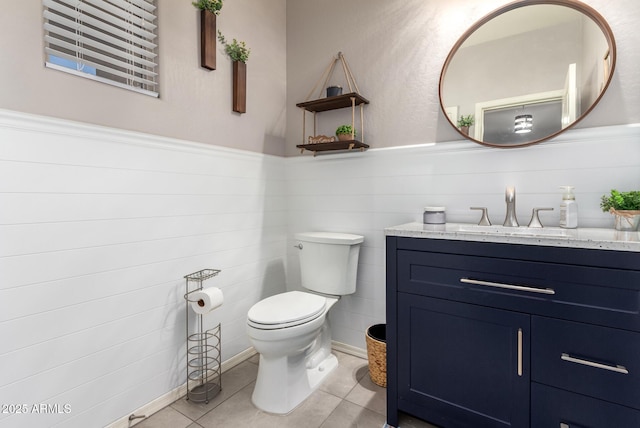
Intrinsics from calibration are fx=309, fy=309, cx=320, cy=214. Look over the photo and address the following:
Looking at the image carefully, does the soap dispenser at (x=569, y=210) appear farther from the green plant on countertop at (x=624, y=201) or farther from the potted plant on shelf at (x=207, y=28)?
the potted plant on shelf at (x=207, y=28)

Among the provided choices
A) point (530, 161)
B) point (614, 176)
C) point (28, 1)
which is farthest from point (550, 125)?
point (28, 1)

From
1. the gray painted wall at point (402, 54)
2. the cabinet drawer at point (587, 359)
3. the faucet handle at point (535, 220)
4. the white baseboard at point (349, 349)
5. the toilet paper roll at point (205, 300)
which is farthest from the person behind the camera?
the white baseboard at point (349, 349)

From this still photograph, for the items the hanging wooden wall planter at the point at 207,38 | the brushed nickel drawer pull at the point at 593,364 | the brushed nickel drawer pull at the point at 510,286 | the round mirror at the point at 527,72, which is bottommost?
the brushed nickel drawer pull at the point at 593,364

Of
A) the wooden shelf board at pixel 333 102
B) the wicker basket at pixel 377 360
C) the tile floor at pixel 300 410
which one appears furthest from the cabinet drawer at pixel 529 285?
the wooden shelf board at pixel 333 102

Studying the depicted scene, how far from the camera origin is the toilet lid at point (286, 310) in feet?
4.83

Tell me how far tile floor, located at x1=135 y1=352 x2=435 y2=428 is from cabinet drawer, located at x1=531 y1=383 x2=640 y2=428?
527mm

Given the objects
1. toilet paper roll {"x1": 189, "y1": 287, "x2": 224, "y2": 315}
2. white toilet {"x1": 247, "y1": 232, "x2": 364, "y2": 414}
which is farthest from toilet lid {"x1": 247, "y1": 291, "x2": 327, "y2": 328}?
toilet paper roll {"x1": 189, "y1": 287, "x2": 224, "y2": 315}

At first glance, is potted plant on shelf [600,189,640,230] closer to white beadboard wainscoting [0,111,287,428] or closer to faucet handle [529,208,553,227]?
faucet handle [529,208,553,227]

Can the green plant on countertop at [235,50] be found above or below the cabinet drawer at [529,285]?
above

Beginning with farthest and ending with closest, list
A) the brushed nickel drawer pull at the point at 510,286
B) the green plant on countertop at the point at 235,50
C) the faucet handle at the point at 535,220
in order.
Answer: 1. the green plant on countertop at the point at 235,50
2. the faucet handle at the point at 535,220
3. the brushed nickel drawer pull at the point at 510,286

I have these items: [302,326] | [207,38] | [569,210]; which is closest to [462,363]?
[302,326]

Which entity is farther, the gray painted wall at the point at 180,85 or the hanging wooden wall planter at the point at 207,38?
the hanging wooden wall planter at the point at 207,38

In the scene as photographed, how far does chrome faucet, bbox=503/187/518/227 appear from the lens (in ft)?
4.97

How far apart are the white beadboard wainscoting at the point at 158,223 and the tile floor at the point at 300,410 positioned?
143 millimetres
